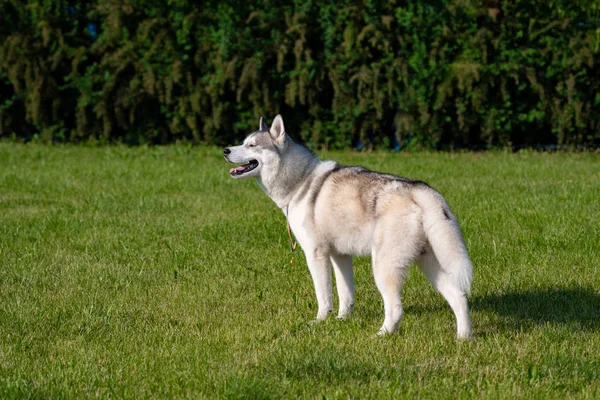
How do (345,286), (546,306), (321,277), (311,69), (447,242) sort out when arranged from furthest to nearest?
(311,69) → (546,306) → (345,286) → (321,277) → (447,242)

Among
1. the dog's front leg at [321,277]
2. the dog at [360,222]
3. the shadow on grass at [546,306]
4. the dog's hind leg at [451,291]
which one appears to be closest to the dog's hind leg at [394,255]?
the dog at [360,222]

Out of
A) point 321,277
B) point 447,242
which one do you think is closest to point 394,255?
point 447,242

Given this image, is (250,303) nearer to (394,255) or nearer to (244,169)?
(244,169)

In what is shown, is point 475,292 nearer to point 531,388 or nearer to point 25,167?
point 531,388

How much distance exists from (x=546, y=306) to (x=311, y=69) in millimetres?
8976

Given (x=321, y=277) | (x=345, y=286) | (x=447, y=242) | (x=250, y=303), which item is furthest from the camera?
(x=250, y=303)

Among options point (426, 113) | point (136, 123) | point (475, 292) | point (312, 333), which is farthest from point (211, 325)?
point (136, 123)

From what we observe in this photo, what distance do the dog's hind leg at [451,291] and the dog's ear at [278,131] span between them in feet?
4.34

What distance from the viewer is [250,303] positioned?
245 inches

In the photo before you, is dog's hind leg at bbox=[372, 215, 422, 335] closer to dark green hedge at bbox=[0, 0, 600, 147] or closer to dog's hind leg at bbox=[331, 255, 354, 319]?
dog's hind leg at bbox=[331, 255, 354, 319]

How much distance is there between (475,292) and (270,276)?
1.63 meters

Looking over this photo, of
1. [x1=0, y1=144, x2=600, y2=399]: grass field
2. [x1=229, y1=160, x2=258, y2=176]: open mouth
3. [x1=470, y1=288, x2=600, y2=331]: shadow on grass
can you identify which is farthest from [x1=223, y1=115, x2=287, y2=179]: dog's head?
[x1=470, y1=288, x2=600, y2=331]: shadow on grass

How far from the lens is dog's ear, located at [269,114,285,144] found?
584 centimetres

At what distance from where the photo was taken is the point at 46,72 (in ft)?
48.9
